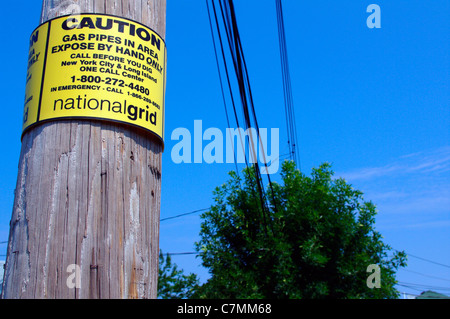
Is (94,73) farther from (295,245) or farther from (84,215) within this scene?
(295,245)

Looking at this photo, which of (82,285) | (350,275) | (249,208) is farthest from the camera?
(249,208)

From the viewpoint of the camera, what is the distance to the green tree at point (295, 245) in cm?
1077

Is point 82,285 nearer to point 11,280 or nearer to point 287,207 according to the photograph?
point 11,280

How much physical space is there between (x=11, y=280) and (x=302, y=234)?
10192 mm

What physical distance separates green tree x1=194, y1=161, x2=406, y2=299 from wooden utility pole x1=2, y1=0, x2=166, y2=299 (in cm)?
872

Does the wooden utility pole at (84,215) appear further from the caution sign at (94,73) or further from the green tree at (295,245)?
the green tree at (295,245)

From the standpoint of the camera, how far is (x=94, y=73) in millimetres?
1842

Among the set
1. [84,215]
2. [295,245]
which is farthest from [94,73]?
[295,245]

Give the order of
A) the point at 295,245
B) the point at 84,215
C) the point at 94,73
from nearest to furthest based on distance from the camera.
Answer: the point at 84,215 < the point at 94,73 < the point at 295,245

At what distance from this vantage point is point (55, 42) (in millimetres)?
1921

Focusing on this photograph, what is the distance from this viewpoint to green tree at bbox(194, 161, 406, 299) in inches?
424

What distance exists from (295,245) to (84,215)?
10.2m
